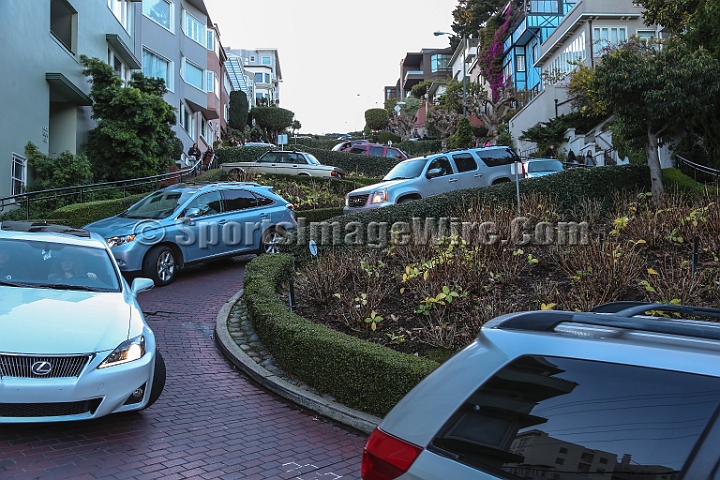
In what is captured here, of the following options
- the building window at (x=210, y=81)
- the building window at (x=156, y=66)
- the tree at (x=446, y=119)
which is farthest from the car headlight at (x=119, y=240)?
the tree at (x=446, y=119)

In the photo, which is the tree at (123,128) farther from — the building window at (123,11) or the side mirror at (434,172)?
the side mirror at (434,172)

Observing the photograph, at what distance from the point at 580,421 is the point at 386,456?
0.75 metres

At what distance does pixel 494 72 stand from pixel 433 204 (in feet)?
158

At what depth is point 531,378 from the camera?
2.29 meters

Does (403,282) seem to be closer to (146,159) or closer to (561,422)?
(561,422)

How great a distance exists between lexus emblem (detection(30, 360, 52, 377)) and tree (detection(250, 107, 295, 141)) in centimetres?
7139

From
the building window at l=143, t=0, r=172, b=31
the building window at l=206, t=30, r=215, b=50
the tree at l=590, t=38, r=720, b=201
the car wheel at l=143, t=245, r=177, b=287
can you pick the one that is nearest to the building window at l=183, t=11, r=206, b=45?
the building window at l=143, t=0, r=172, b=31

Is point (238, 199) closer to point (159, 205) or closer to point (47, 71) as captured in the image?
point (159, 205)

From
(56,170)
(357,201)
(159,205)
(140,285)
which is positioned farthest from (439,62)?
(140,285)

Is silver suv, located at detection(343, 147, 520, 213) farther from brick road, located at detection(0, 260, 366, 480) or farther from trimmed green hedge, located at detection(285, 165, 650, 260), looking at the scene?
brick road, located at detection(0, 260, 366, 480)

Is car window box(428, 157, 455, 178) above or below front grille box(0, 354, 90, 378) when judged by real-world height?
above

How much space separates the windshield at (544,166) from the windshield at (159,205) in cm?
1063

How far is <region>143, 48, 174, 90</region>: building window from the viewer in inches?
1217

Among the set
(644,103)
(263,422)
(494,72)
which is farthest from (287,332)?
(494,72)
